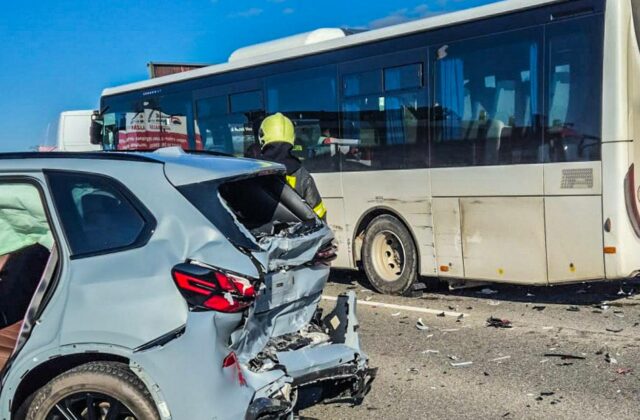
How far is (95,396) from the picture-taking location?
3.34 m

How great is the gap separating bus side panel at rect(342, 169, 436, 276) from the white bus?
19mm

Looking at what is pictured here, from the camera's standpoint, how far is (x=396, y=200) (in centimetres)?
868

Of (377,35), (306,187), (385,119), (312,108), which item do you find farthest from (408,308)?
(377,35)

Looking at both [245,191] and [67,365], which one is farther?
[245,191]

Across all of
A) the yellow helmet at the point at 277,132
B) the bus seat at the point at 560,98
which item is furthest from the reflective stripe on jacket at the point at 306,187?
the bus seat at the point at 560,98

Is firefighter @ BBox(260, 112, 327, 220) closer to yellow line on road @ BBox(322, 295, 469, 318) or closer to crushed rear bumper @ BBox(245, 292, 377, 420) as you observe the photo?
crushed rear bumper @ BBox(245, 292, 377, 420)

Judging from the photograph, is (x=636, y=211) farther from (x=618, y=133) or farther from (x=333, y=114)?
(x=333, y=114)

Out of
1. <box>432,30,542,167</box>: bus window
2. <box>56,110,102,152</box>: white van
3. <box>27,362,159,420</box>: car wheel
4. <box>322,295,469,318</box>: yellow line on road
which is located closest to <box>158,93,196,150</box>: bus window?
<box>322,295,469,318</box>: yellow line on road

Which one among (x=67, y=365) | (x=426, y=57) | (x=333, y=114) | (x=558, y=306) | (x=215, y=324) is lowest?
(x=558, y=306)

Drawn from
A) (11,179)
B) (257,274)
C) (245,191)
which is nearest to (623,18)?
(245,191)

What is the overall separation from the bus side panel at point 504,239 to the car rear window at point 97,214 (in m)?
5.08

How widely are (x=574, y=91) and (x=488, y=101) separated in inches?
40.9

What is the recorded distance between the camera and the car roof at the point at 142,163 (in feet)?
11.8

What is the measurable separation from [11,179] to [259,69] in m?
6.80
